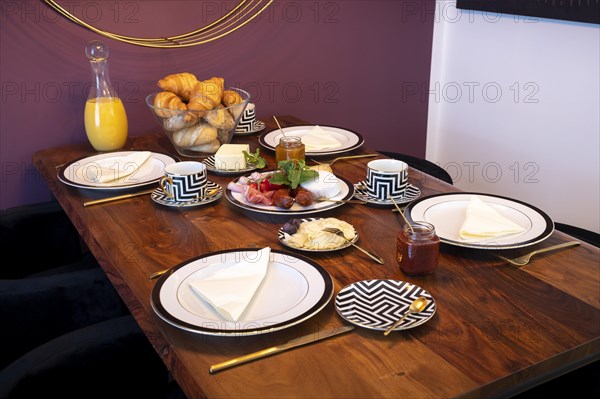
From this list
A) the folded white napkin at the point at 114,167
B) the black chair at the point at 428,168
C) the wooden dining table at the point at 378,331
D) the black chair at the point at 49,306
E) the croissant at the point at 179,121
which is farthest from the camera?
the black chair at the point at 428,168

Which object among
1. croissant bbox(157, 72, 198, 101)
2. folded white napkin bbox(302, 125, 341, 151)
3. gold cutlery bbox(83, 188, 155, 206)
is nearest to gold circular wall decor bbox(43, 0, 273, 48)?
croissant bbox(157, 72, 198, 101)

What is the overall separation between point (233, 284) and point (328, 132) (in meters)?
0.96

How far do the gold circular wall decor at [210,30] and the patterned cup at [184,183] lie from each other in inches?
25.7

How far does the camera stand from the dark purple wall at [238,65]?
77.1 inches

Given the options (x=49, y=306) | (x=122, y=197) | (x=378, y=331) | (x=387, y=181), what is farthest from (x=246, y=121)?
(x=378, y=331)

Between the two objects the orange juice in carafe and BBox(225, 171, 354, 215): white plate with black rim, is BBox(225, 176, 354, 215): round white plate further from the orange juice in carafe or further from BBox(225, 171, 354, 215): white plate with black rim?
the orange juice in carafe

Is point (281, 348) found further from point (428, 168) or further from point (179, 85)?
point (428, 168)

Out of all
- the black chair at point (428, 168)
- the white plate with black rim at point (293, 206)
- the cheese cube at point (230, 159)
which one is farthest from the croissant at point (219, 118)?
the black chair at point (428, 168)

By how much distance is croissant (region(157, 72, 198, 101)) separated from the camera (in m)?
1.84

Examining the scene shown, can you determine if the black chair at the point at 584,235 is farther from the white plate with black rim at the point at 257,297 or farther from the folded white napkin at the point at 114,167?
the folded white napkin at the point at 114,167

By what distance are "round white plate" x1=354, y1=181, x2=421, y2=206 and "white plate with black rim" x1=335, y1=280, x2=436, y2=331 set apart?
0.39 meters

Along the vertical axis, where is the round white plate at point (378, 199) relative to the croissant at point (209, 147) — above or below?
below

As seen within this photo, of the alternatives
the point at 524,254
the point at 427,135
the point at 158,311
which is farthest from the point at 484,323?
the point at 427,135

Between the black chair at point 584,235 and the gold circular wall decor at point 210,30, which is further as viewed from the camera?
the gold circular wall decor at point 210,30
